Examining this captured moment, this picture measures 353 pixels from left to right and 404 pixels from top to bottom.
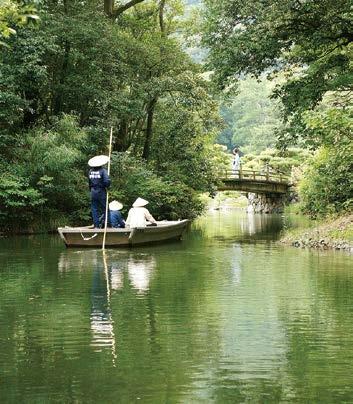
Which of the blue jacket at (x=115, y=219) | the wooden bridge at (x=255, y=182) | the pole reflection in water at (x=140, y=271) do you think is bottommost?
the pole reflection in water at (x=140, y=271)

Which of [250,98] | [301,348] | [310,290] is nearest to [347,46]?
[310,290]

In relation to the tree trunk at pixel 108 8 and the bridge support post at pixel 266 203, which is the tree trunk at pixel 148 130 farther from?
the bridge support post at pixel 266 203

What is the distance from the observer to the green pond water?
5.57m

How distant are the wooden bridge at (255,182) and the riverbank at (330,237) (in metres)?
22.5

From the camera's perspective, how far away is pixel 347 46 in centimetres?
2217

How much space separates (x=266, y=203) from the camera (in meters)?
52.7

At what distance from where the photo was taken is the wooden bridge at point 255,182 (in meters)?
43.8

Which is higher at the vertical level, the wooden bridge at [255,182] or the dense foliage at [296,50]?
the dense foliage at [296,50]

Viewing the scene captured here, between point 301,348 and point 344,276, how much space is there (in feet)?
17.0

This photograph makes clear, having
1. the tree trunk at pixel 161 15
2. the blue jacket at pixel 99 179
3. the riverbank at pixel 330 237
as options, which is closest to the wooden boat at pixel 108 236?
the blue jacket at pixel 99 179

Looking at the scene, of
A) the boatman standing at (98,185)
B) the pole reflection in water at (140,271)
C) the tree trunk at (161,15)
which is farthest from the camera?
the tree trunk at (161,15)

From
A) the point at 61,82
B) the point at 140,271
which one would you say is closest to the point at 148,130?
the point at 61,82

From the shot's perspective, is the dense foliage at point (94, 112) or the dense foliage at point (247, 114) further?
the dense foliage at point (247, 114)

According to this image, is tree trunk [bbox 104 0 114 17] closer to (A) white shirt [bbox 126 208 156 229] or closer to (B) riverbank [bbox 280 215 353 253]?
(A) white shirt [bbox 126 208 156 229]
